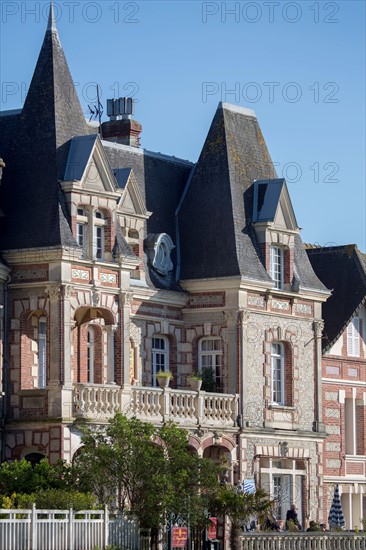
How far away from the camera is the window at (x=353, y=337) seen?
7100 cm

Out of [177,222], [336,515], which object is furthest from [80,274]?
[336,515]

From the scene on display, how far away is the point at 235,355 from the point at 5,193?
9485mm

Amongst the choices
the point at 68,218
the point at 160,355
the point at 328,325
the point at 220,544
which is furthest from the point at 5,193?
the point at 328,325

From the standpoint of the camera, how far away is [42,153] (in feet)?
189

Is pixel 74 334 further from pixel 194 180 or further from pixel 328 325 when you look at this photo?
pixel 328 325

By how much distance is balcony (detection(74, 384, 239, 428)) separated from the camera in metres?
55.6

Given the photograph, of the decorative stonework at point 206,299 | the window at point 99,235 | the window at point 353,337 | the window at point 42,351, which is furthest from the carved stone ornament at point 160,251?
the window at point 353,337

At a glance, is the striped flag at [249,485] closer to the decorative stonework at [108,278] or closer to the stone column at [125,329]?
the stone column at [125,329]

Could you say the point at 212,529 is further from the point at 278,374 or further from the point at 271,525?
the point at 278,374

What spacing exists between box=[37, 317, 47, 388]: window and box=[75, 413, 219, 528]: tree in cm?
473

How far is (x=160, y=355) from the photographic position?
62.5 meters

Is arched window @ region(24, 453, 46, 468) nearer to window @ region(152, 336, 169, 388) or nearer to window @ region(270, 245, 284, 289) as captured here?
window @ region(152, 336, 169, 388)

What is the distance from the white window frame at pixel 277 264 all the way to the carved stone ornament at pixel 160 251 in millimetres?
3424

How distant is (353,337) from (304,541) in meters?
17.4
